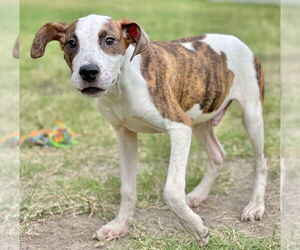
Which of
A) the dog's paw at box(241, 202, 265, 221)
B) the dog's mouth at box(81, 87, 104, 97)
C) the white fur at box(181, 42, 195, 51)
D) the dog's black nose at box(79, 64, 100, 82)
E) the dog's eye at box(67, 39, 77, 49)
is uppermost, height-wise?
the dog's eye at box(67, 39, 77, 49)

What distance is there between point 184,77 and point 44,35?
108 cm

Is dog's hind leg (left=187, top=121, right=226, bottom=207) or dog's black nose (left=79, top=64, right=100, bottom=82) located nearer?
dog's black nose (left=79, top=64, right=100, bottom=82)

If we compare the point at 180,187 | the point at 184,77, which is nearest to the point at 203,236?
the point at 180,187

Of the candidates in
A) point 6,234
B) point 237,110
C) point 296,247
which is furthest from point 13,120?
point 296,247

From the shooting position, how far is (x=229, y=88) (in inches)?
211

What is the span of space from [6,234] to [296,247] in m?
2.03

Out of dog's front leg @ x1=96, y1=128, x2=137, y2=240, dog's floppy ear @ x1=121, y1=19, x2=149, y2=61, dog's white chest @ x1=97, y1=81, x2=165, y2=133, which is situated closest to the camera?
dog's floppy ear @ x1=121, y1=19, x2=149, y2=61

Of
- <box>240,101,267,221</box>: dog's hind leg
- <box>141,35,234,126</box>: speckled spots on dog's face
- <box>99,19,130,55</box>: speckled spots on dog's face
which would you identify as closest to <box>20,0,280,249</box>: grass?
<box>240,101,267,221</box>: dog's hind leg

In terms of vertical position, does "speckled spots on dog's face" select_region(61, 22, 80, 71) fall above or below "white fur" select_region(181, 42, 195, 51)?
above

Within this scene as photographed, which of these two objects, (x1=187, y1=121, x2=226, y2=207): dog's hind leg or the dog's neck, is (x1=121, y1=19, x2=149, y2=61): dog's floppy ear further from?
(x1=187, y1=121, x2=226, y2=207): dog's hind leg

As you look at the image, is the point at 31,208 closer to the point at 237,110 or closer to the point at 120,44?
the point at 120,44

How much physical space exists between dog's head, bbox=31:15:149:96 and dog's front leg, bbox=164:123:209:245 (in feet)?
2.02

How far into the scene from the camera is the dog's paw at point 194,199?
5543 mm

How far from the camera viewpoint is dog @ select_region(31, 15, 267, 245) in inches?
168
